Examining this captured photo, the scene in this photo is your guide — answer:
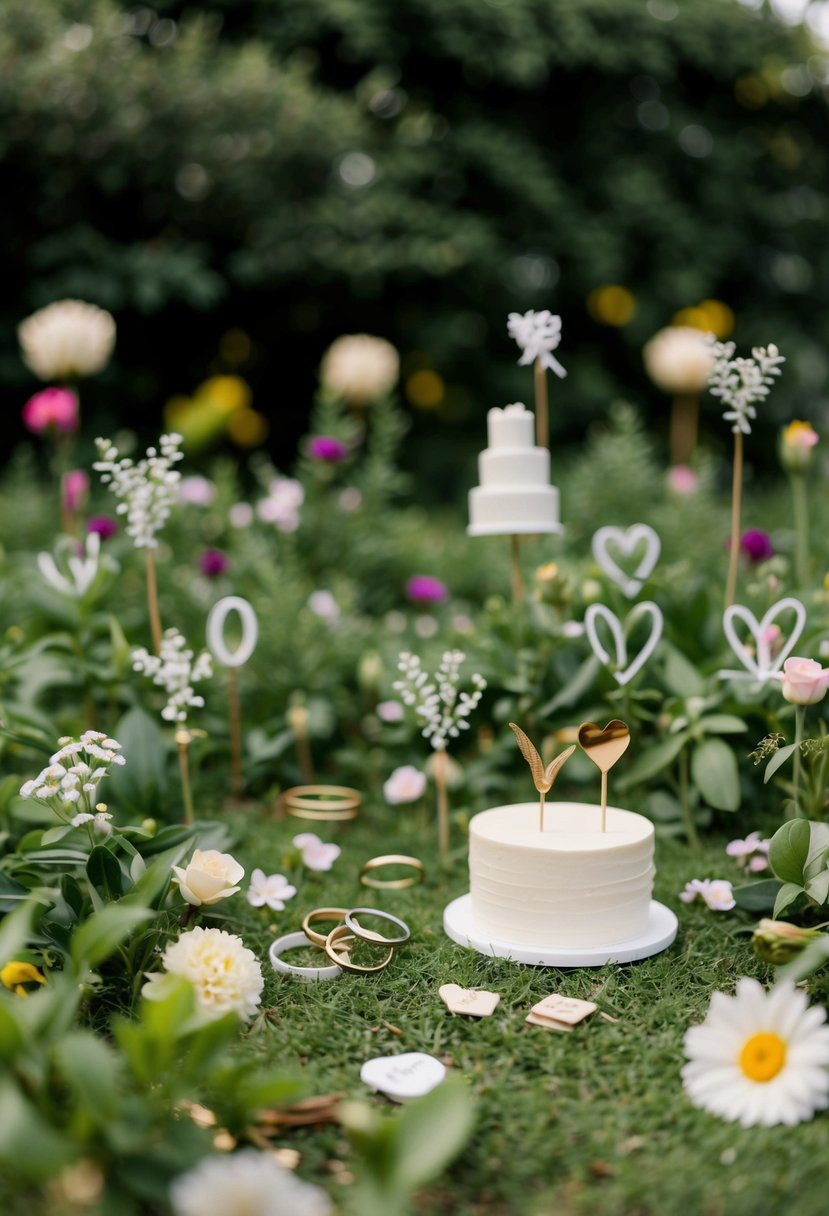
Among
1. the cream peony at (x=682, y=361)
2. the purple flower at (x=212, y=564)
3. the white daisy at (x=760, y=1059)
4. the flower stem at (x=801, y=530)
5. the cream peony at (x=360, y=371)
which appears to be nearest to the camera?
the white daisy at (x=760, y=1059)

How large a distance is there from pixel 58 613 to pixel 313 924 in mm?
905

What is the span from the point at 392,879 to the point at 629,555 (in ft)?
2.86

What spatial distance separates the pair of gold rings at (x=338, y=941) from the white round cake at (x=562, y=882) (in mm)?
150

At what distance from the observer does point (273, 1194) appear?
0.91 meters

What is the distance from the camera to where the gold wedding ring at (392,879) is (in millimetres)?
1665

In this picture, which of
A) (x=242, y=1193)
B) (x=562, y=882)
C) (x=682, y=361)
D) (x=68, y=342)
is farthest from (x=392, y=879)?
(x=682, y=361)

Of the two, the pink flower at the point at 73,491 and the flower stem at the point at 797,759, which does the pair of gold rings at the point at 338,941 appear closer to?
the flower stem at the point at 797,759

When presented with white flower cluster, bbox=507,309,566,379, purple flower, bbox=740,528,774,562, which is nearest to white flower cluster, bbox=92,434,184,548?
white flower cluster, bbox=507,309,566,379

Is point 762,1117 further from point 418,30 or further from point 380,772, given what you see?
point 418,30

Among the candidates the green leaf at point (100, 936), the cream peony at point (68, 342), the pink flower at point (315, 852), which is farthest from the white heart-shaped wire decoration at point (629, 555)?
the cream peony at point (68, 342)

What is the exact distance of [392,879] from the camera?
74.5 inches

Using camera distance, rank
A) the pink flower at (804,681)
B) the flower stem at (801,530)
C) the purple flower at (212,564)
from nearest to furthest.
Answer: the pink flower at (804,681), the flower stem at (801,530), the purple flower at (212,564)

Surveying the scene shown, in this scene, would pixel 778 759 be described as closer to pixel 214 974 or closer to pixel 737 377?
pixel 737 377

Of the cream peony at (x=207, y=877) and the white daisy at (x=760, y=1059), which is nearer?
the white daisy at (x=760, y=1059)
